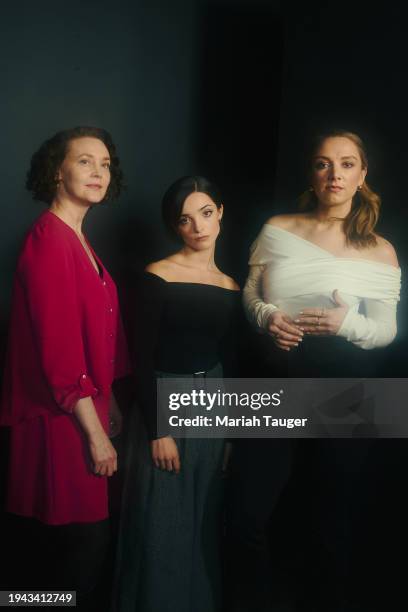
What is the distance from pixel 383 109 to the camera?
1217 mm

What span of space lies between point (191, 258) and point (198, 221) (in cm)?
8

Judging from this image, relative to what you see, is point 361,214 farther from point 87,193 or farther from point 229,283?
point 87,193

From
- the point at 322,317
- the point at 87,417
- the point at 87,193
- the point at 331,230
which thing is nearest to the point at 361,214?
the point at 331,230

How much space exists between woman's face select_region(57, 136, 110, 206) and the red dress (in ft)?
0.19

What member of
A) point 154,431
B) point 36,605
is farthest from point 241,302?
point 36,605

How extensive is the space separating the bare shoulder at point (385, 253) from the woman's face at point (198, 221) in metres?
0.31

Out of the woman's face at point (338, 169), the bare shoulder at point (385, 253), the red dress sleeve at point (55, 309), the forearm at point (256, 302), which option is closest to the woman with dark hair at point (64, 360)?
the red dress sleeve at point (55, 309)

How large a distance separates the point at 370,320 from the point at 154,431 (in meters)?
0.46

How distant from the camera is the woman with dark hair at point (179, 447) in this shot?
1.17 meters

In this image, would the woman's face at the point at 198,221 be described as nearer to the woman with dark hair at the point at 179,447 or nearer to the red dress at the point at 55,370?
the woman with dark hair at the point at 179,447

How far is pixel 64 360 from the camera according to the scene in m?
1.09

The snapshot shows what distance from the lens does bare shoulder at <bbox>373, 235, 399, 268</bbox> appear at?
1.16 metres

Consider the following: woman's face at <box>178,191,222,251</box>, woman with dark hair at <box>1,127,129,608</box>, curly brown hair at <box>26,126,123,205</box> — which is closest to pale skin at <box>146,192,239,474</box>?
woman's face at <box>178,191,222,251</box>

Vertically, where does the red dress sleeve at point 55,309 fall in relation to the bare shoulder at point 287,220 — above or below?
below
